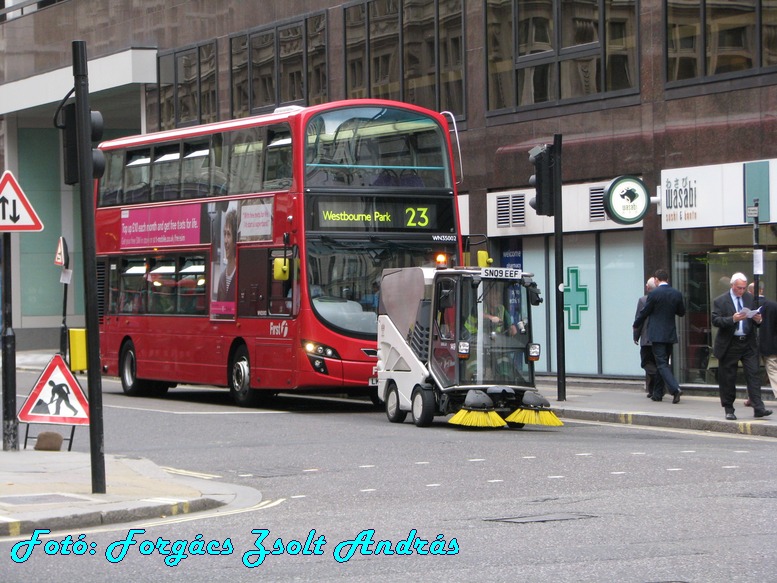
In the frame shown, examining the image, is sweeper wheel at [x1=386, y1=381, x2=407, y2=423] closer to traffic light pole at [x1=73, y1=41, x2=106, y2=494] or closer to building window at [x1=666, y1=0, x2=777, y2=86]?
building window at [x1=666, y1=0, x2=777, y2=86]

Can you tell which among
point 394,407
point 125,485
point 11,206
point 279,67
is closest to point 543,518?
point 125,485

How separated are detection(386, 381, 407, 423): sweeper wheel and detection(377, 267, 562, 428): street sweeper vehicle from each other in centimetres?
76

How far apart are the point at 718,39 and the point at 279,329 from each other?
855 centimetres

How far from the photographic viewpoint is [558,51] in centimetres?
2586

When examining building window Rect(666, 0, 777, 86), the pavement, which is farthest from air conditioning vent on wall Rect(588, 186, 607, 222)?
the pavement

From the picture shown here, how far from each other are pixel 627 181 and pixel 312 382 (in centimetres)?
698

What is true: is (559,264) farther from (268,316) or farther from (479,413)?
(479,413)

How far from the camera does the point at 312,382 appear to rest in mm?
20594

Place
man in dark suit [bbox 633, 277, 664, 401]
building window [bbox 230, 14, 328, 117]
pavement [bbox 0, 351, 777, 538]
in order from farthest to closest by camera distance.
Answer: building window [bbox 230, 14, 328, 117] < man in dark suit [bbox 633, 277, 664, 401] < pavement [bbox 0, 351, 777, 538]

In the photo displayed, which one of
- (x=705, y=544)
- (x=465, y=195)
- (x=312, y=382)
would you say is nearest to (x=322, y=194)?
(x=312, y=382)

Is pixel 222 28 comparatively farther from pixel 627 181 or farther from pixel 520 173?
pixel 627 181

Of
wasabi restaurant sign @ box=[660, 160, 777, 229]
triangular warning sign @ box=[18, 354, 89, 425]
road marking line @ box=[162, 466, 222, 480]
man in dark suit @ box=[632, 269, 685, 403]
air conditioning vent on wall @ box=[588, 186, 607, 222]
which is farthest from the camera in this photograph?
air conditioning vent on wall @ box=[588, 186, 607, 222]

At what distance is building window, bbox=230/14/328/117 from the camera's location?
32438mm

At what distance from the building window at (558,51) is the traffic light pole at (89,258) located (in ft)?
48.8
